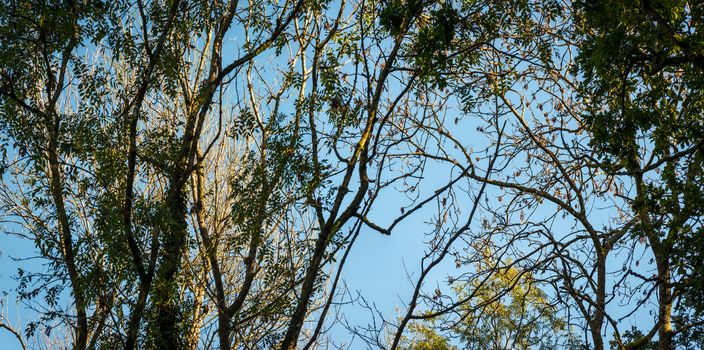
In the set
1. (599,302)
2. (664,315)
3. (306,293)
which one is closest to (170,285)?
(306,293)

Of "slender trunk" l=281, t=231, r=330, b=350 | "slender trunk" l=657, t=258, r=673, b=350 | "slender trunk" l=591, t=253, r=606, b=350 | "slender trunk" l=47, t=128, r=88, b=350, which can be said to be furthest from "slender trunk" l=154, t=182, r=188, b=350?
"slender trunk" l=657, t=258, r=673, b=350

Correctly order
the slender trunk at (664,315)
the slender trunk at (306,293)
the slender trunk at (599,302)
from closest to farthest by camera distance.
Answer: the slender trunk at (306,293)
the slender trunk at (599,302)
the slender trunk at (664,315)

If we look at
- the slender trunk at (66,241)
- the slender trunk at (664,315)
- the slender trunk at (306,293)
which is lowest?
the slender trunk at (306,293)

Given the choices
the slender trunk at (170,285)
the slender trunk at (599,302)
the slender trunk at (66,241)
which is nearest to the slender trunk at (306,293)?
the slender trunk at (170,285)

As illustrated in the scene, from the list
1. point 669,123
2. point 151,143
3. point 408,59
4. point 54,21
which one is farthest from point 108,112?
point 669,123

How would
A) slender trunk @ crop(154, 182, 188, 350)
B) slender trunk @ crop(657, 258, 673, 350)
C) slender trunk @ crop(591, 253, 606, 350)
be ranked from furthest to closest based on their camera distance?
slender trunk @ crop(154, 182, 188, 350) → slender trunk @ crop(657, 258, 673, 350) → slender trunk @ crop(591, 253, 606, 350)

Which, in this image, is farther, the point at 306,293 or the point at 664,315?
the point at 664,315

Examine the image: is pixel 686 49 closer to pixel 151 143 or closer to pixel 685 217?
pixel 685 217

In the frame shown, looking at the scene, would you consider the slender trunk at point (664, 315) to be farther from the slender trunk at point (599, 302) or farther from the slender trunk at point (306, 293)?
the slender trunk at point (306, 293)

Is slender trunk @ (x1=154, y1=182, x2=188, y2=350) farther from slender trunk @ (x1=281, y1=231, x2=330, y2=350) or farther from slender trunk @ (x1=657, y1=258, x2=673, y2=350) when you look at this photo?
slender trunk @ (x1=657, y1=258, x2=673, y2=350)

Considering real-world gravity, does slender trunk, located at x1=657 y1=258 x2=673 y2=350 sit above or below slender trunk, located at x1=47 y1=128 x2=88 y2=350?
below

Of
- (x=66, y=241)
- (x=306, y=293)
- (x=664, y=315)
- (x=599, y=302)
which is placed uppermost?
(x=66, y=241)

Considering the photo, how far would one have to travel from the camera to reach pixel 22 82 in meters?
8.73

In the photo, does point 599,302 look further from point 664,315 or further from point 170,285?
point 170,285
